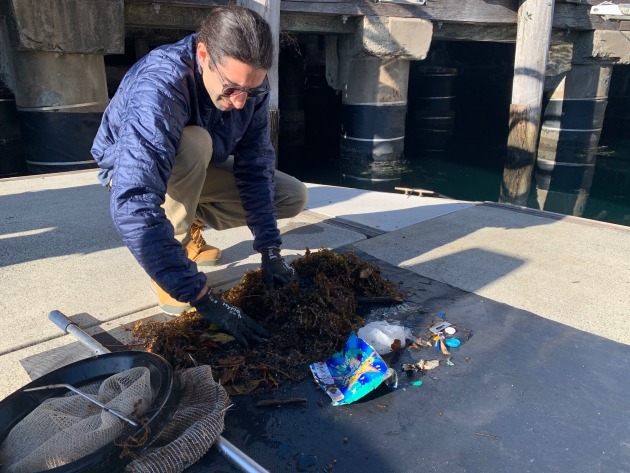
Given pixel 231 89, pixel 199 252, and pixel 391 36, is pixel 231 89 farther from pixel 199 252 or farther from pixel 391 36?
pixel 391 36

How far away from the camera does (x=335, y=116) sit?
15.0 meters

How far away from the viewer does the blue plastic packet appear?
1.85m

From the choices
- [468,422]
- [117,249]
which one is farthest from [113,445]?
[117,249]

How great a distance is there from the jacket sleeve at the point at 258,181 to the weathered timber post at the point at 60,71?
17.8 ft

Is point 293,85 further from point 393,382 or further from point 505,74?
point 393,382

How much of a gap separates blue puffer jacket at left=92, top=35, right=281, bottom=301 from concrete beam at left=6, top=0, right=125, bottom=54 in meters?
5.29

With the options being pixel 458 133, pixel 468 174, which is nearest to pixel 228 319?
pixel 468 174

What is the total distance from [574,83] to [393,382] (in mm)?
11647

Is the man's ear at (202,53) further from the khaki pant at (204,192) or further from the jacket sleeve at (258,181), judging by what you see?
the jacket sleeve at (258,181)

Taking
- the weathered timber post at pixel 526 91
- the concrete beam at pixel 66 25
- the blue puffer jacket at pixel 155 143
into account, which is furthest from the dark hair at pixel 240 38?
the weathered timber post at pixel 526 91

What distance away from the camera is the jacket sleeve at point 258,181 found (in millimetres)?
2461

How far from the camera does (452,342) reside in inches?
86.2

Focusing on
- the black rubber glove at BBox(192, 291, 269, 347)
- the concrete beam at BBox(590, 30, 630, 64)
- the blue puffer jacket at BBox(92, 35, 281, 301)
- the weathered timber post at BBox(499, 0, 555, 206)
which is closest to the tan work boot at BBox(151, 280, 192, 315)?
the black rubber glove at BBox(192, 291, 269, 347)

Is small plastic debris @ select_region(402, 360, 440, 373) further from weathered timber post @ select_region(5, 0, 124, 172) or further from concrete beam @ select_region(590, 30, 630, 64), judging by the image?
concrete beam @ select_region(590, 30, 630, 64)
